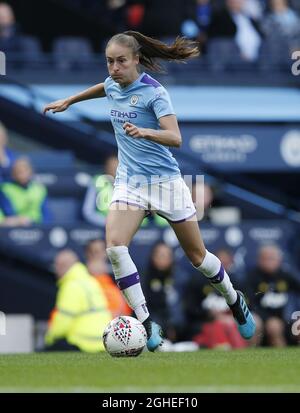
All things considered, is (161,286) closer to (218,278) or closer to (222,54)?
(222,54)

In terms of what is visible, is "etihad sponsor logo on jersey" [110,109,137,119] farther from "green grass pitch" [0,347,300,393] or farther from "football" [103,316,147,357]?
"green grass pitch" [0,347,300,393]

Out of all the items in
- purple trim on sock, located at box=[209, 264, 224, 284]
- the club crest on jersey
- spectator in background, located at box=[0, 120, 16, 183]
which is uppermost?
spectator in background, located at box=[0, 120, 16, 183]

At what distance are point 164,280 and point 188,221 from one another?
193 inches

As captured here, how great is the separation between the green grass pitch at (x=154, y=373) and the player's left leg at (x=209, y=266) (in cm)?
33

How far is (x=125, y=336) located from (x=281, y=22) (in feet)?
32.4

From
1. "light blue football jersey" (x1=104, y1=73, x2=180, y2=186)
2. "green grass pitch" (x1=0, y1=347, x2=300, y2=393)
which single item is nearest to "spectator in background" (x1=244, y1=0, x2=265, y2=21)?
"light blue football jersey" (x1=104, y1=73, x2=180, y2=186)

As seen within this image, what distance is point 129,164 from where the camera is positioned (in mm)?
9148

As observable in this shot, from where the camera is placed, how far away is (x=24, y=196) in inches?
567

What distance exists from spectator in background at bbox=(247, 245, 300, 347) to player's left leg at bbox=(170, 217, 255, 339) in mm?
3984

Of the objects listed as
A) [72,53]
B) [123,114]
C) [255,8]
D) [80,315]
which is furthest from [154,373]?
[255,8]

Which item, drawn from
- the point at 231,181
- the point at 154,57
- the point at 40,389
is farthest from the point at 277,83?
the point at 40,389

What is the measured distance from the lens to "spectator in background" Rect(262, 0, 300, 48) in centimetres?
1770

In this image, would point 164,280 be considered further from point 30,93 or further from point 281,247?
point 30,93

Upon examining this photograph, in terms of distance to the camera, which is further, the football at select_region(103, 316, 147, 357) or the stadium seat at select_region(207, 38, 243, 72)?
the stadium seat at select_region(207, 38, 243, 72)
